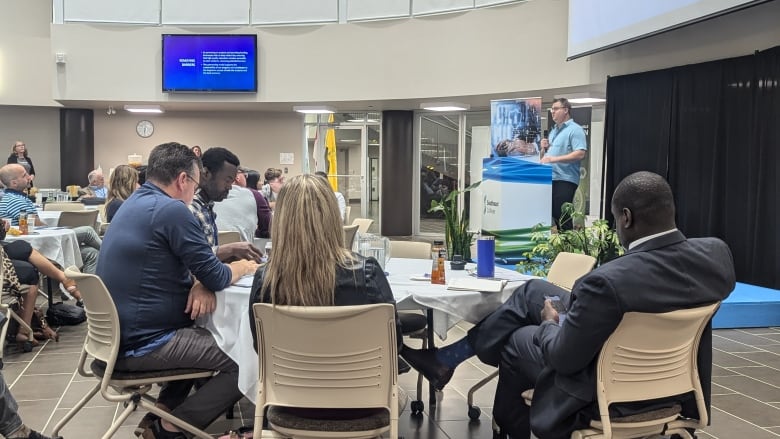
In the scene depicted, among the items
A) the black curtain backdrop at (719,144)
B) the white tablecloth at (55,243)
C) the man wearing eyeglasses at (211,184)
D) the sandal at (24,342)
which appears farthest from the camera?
the black curtain backdrop at (719,144)

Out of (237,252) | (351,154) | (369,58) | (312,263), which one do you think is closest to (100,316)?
(237,252)

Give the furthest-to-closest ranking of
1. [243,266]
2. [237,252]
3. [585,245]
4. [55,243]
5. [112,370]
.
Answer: [585,245] < [55,243] < [237,252] < [243,266] < [112,370]

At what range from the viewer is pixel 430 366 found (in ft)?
9.93

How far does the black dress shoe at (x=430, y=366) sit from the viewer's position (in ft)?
9.90

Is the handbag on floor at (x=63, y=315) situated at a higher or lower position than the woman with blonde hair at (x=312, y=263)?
lower

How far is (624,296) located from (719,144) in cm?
597

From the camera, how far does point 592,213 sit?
10.1m

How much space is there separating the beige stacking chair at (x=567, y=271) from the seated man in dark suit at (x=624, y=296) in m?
0.79

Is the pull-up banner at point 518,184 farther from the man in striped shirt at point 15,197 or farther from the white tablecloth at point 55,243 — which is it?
the white tablecloth at point 55,243

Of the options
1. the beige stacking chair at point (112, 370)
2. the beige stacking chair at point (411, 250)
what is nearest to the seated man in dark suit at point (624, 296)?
the beige stacking chair at point (112, 370)

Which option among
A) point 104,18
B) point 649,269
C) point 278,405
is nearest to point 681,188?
point 649,269

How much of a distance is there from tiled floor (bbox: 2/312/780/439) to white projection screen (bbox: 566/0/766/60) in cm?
319

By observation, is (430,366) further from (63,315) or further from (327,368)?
(63,315)

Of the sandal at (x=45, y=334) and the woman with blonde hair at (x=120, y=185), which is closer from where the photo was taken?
the sandal at (x=45, y=334)
